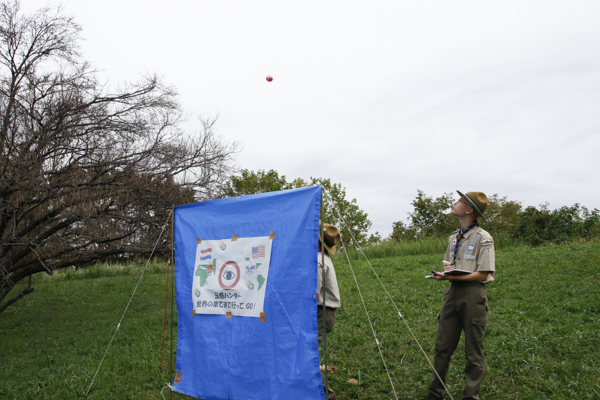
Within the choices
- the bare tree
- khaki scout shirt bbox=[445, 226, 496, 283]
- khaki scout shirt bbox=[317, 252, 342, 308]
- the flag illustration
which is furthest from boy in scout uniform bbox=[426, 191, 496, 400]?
the bare tree

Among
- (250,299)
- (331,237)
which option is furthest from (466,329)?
(250,299)

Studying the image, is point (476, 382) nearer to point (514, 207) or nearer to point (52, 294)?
point (52, 294)

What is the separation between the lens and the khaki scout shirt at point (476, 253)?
3.64 metres

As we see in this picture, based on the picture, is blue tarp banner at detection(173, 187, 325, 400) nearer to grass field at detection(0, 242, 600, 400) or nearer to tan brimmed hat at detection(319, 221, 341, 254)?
tan brimmed hat at detection(319, 221, 341, 254)

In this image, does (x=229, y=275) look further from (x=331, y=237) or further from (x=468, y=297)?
(x=468, y=297)

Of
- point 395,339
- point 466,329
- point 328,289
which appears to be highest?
point 328,289

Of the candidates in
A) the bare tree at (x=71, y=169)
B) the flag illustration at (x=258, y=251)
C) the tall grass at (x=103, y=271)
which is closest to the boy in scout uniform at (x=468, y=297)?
the flag illustration at (x=258, y=251)

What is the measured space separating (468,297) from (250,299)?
1.97m

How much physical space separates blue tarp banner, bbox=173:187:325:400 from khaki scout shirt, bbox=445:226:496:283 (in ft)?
4.59

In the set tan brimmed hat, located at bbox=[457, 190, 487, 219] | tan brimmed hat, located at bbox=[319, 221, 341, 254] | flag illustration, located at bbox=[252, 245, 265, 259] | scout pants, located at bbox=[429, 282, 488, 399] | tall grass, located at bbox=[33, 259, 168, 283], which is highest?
tan brimmed hat, located at bbox=[457, 190, 487, 219]

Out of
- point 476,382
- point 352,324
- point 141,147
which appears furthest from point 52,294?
point 476,382

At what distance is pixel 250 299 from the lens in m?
Result: 3.92

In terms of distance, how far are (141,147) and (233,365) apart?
538 cm

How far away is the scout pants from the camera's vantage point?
3.62m
